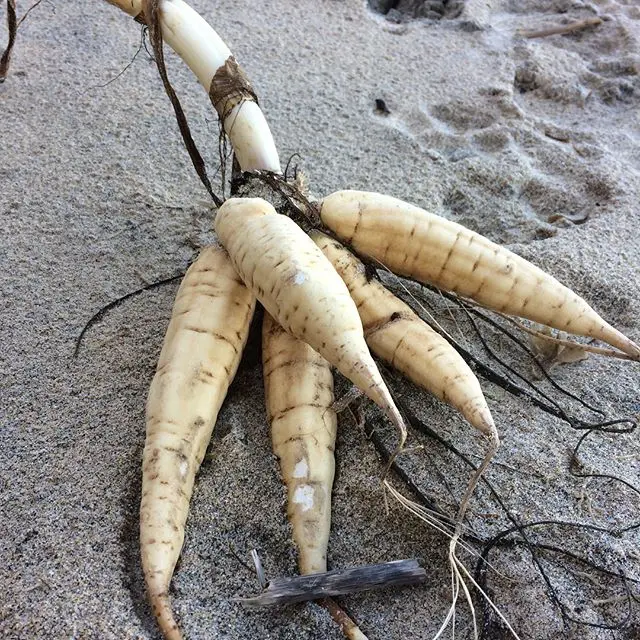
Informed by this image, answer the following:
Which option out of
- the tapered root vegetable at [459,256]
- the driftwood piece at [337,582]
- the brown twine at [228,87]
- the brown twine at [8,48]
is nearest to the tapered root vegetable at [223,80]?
the brown twine at [228,87]

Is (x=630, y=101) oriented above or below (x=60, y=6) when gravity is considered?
above

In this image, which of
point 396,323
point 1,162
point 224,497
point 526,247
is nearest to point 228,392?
point 224,497

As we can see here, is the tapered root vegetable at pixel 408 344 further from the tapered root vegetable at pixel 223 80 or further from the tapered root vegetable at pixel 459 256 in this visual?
the tapered root vegetable at pixel 223 80

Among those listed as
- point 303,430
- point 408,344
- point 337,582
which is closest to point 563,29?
point 408,344

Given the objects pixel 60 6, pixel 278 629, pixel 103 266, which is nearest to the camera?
pixel 278 629

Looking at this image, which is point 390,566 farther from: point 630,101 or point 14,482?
point 630,101

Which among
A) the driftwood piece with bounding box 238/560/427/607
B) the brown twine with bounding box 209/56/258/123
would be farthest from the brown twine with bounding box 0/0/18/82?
the driftwood piece with bounding box 238/560/427/607

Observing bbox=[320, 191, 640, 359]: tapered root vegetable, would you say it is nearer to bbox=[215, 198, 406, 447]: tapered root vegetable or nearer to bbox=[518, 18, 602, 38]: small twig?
bbox=[215, 198, 406, 447]: tapered root vegetable
